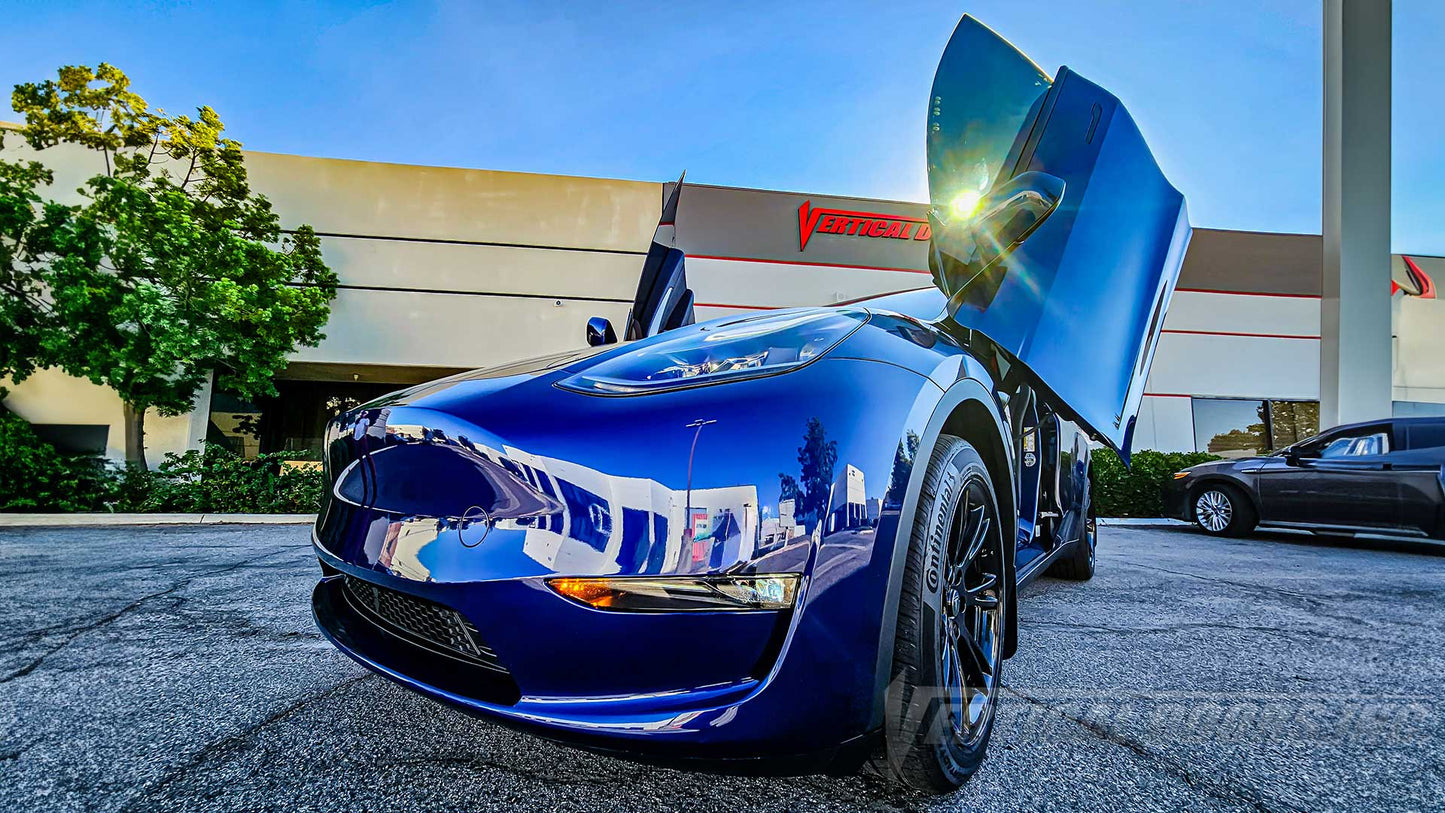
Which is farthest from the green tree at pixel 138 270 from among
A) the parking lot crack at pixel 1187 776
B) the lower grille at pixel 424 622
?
the parking lot crack at pixel 1187 776

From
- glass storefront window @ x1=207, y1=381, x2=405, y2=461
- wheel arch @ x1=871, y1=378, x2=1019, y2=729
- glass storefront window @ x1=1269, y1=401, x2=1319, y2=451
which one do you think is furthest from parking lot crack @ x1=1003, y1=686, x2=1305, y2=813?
glass storefront window @ x1=1269, y1=401, x2=1319, y2=451

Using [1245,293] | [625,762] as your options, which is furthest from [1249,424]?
[625,762]

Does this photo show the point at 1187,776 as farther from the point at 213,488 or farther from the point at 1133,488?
the point at 213,488

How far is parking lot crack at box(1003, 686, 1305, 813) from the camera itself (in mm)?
1415

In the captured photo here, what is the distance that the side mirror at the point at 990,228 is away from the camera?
74.5 inches

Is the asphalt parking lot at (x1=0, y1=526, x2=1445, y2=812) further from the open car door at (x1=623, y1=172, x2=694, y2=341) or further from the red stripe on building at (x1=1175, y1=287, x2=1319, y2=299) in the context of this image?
the red stripe on building at (x1=1175, y1=287, x2=1319, y2=299)

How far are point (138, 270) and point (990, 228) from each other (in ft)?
36.4

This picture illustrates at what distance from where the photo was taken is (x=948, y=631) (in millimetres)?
1541

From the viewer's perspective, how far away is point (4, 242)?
920 centimetres

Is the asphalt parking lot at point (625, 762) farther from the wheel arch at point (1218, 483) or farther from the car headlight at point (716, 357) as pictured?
the wheel arch at point (1218, 483)

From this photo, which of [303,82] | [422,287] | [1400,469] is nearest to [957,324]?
[1400,469]

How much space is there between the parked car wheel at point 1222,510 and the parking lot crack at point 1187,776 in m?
7.10

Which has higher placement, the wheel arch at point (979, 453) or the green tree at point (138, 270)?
the green tree at point (138, 270)

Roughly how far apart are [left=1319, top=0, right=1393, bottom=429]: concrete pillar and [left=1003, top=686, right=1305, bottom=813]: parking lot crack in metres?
10.5
